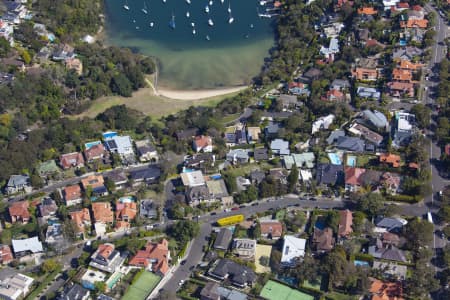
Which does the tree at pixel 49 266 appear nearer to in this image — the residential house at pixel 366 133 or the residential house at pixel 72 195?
the residential house at pixel 72 195

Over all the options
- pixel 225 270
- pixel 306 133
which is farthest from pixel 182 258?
pixel 306 133

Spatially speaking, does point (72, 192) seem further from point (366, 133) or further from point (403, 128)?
point (403, 128)

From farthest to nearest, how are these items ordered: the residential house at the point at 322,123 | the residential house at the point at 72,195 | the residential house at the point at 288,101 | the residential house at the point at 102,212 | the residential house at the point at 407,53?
the residential house at the point at 407,53 < the residential house at the point at 288,101 < the residential house at the point at 322,123 < the residential house at the point at 72,195 < the residential house at the point at 102,212

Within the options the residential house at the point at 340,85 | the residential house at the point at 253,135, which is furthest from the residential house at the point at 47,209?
the residential house at the point at 340,85

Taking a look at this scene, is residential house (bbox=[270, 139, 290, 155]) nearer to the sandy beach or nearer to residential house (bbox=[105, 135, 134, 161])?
the sandy beach

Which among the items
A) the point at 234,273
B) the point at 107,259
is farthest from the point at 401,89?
the point at 107,259

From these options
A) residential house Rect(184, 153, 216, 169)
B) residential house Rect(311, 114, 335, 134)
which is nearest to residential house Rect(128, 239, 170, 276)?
residential house Rect(184, 153, 216, 169)
